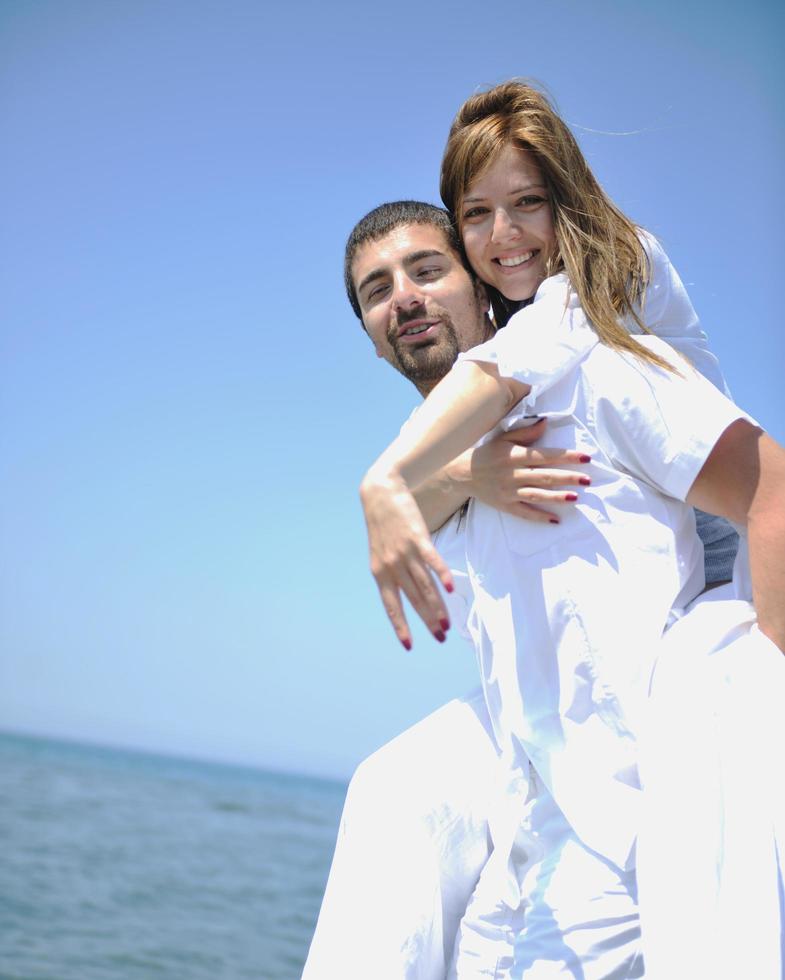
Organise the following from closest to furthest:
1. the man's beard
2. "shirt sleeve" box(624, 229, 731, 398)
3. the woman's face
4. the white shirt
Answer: the white shirt < "shirt sleeve" box(624, 229, 731, 398) < the woman's face < the man's beard

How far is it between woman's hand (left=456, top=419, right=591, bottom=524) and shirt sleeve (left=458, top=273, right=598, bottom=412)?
0.29 feet

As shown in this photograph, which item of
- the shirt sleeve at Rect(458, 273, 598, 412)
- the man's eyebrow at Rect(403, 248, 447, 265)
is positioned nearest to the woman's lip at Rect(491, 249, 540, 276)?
the shirt sleeve at Rect(458, 273, 598, 412)

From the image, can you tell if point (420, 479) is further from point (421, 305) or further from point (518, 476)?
point (421, 305)

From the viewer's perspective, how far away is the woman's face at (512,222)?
2.44 metres

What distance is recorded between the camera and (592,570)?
1.97 metres

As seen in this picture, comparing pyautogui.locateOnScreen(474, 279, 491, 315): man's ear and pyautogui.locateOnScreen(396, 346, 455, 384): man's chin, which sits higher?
pyautogui.locateOnScreen(474, 279, 491, 315): man's ear

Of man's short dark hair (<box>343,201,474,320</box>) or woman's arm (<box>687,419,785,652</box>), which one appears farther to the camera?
man's short dark hair (<box>343,201,474,320</box>)

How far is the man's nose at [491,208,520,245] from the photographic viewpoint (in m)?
2.47

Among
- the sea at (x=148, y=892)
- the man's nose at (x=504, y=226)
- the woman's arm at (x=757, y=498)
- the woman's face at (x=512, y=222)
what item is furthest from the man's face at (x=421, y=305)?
the sea at (x=148, y=892)

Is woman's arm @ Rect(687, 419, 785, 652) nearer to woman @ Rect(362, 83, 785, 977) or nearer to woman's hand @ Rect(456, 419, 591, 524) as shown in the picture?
woman @ Rect(362, 83, 785, 977)

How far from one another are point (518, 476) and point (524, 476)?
1 cm

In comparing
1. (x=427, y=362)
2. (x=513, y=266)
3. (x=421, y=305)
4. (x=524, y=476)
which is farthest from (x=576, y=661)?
(x=421, y=305)

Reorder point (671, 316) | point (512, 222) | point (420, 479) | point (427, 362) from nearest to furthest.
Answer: point (420, 479) < point (671, 316) < point (512, 222) < point (427, 362)

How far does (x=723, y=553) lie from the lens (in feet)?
7.32
